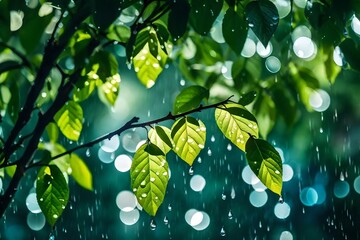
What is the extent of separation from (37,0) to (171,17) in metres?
0.38

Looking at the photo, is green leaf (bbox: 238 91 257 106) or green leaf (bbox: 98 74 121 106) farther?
green leaf (bbox: 98 74 121 106)

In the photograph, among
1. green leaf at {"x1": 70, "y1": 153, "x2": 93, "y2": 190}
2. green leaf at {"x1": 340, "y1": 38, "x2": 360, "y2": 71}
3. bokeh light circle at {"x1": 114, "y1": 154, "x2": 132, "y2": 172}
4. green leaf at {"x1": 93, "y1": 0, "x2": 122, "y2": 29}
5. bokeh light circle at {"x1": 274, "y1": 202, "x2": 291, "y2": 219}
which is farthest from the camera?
bokeh light circle at {"x1": 274, "y1": 202, "x2": 291, "y2": 219}

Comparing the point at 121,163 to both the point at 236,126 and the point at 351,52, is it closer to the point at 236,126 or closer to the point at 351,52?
the point at 351,52

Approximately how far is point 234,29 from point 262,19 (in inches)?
3.7

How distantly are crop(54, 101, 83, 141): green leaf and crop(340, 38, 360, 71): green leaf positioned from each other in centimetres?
39

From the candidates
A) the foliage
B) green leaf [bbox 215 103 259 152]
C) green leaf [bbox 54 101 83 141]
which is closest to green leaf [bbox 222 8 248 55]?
the foliage

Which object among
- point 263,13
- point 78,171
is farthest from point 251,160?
point 78,171

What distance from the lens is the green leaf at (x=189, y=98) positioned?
0.81 meters

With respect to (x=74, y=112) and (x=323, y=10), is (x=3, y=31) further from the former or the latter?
(x=323, y=10)

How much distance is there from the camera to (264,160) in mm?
737

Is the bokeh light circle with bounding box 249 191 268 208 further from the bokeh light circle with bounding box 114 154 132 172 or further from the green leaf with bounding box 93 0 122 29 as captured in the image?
the green leaf with bounding box 93 0 122 29

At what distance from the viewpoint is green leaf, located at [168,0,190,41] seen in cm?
75

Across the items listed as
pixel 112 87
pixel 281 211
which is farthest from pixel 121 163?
pixel 112 87

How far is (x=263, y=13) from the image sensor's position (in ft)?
2.45
